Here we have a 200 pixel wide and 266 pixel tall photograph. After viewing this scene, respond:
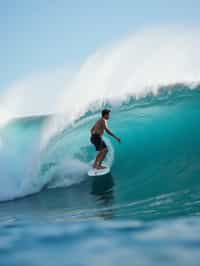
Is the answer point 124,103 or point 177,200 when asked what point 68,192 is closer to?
point 177,200

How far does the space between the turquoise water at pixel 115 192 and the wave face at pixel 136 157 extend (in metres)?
0.02

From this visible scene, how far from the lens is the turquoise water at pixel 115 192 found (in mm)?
2225

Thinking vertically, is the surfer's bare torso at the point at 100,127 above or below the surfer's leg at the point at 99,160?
above

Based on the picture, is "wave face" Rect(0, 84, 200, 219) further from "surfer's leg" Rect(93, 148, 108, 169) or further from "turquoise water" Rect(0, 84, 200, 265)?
"surfer's leg" Rect(93, 148, 108, 169)

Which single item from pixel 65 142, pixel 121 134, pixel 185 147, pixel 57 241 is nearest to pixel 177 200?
pixel 57 241

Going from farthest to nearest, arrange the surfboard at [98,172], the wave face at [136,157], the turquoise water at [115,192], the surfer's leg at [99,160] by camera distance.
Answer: the surfer's leg at [99,160] < the surfboard at [98,172] < the wave face at [136,157] < the turquoise water at [115,192]

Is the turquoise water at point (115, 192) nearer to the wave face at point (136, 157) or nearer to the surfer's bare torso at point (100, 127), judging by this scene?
the wave face at point (136, 157)

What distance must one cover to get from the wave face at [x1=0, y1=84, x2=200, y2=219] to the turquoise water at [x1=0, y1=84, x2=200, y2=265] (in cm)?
2

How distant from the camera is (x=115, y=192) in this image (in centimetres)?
496

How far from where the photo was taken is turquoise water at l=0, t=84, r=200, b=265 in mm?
2225

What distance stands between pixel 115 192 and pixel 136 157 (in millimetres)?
2527

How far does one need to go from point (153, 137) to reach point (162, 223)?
5.49 metres

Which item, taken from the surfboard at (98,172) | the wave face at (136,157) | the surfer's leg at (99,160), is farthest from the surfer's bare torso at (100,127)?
the wave face at (136,157)

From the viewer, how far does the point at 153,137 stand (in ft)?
26.6
